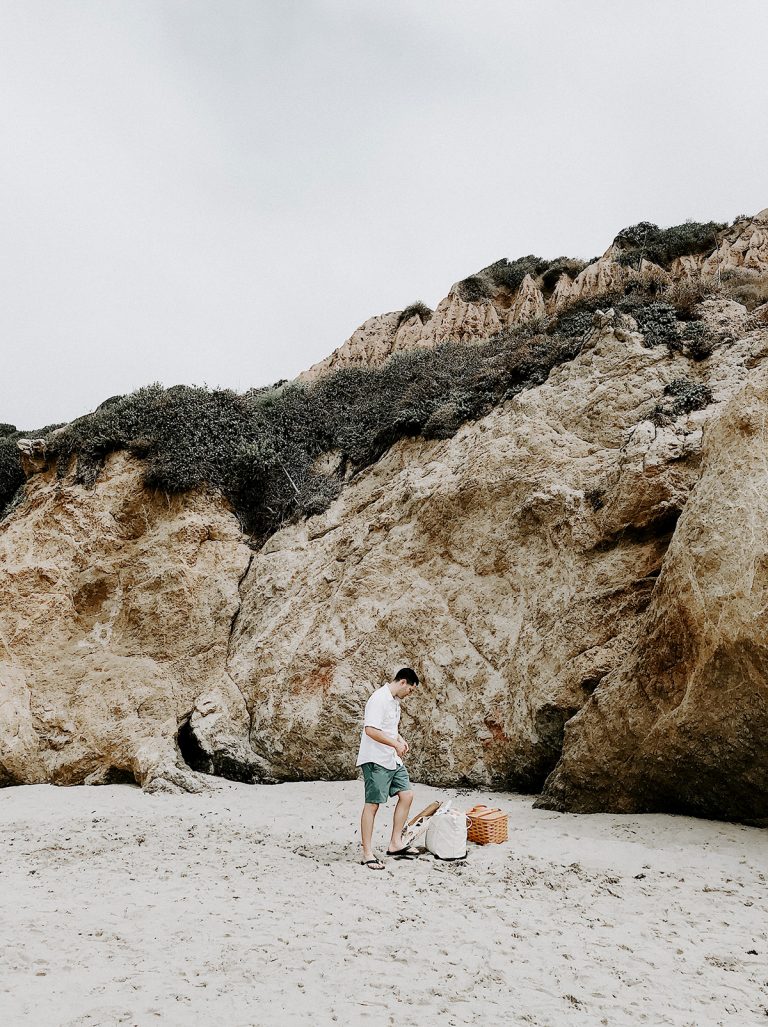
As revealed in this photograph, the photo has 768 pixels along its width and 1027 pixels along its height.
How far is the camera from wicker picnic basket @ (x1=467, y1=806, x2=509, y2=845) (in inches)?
230

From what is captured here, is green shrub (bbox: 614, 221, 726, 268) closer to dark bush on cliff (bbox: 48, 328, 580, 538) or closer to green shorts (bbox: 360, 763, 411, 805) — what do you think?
dark bush on cliff (bbox: 48, 328, 580, 538)

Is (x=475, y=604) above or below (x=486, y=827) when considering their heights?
above

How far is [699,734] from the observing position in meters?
5.79

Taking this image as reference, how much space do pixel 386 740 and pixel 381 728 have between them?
14 centimetres

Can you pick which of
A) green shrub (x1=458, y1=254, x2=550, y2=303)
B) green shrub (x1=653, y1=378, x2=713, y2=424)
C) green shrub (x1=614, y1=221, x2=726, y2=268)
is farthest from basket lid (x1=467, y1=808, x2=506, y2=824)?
green shrub (x1=458, y1=254, x2=550, y2=303)

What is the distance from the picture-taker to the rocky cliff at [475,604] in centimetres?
609

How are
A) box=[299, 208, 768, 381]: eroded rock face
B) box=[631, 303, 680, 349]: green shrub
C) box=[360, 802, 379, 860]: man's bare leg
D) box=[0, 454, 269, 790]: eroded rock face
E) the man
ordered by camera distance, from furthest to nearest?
box=[299, 208, 768, 381]: eroded rock face
box=[631, 303, 680, 349]: green shrub
box=[0, 454, 269, 790]: eroded rock face
the man
box=[360, 802, 379, 860]: man's bare leg

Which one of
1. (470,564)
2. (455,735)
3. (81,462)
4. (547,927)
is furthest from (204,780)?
(81,462)

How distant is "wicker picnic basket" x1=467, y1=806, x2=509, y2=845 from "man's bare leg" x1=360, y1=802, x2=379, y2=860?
95cm

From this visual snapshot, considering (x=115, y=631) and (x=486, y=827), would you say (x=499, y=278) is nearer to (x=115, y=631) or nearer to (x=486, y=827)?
(x=115, y=631)

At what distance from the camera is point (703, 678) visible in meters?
5.78

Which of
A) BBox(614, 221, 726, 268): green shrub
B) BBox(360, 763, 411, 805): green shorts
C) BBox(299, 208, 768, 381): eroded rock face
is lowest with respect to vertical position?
BBox(360, 763, 411, 805): green shorts

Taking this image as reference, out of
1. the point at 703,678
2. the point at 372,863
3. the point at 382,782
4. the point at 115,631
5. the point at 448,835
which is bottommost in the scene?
the point at 372,863

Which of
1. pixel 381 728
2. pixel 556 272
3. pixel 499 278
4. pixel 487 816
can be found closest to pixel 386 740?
pixel 381 728
